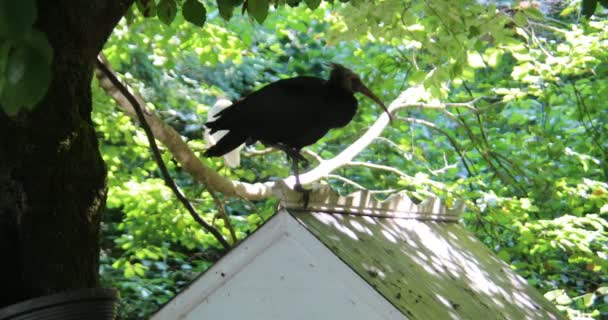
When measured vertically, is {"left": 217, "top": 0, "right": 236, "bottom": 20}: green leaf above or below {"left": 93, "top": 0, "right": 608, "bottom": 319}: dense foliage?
above

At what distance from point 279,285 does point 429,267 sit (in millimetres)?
712

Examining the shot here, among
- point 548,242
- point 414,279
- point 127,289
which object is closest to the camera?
point 414,279

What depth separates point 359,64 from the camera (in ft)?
22.4

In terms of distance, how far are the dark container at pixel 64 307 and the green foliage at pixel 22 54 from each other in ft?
3.37

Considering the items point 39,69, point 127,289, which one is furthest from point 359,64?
point 39,69

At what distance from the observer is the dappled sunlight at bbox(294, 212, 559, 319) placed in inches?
99.7

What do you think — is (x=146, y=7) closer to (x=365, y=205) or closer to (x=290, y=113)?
(x=290, y=113)

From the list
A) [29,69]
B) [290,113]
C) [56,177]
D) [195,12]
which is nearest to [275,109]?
[290,113]

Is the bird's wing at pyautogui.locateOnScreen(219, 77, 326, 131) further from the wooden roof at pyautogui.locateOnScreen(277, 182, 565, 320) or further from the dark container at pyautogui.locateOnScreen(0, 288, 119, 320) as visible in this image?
the dark container at pyautogui.locateOnScreen(0, 288, 119, 320)

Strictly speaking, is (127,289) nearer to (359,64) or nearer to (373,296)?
(359,64)

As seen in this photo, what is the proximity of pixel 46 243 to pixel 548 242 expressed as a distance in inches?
155

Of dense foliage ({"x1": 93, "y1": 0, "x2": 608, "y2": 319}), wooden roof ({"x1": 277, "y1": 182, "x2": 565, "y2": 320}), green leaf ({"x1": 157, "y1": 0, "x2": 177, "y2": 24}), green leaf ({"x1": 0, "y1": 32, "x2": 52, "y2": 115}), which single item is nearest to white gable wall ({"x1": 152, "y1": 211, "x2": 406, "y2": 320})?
wooden roof ({"x1": 277, "y1": 182, "x2": 565, "y2": 320})

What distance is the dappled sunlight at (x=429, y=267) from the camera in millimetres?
2531

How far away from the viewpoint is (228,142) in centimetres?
327
